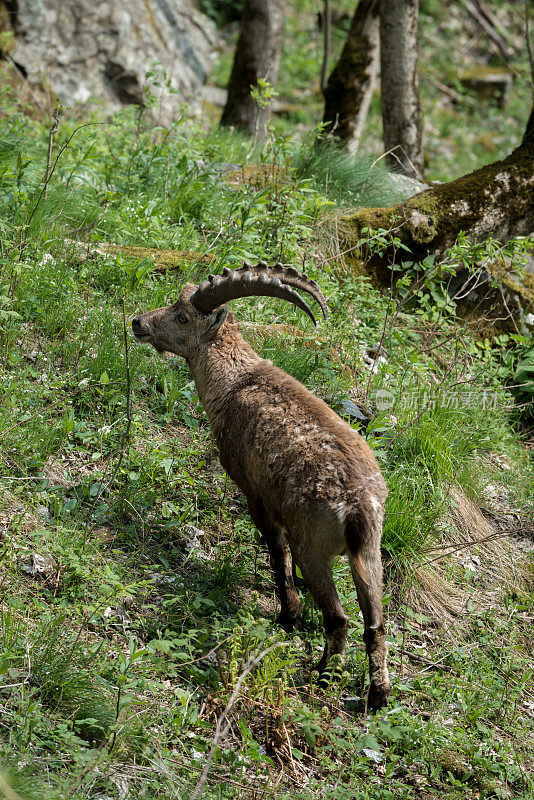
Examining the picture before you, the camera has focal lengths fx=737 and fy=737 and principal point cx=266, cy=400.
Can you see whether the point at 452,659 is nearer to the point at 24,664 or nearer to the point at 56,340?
the point at 24,664

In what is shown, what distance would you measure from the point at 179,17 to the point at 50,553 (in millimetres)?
13617

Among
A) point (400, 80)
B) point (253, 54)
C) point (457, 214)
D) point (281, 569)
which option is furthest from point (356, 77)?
point (281, 569)

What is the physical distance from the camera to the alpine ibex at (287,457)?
4016 mm

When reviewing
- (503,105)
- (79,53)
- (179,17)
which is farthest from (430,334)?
(503,105)

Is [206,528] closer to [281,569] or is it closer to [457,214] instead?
[281,569]

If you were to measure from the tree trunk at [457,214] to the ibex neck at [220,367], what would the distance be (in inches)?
114

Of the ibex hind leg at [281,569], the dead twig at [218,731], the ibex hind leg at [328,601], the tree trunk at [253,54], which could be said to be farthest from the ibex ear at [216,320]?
the tree trunk at [253,54]

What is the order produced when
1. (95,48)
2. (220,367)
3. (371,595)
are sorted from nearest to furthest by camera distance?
1. (371,595)
2. (220,367)
3. (95,48)

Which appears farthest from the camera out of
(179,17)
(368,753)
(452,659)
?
(179,17)

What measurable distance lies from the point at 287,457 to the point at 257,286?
4.21 ft

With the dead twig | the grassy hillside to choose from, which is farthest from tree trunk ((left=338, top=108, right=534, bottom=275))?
the dead twig

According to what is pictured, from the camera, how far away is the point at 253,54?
11719 mm

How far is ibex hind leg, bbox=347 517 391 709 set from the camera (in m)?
3.94

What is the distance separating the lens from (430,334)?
7.21m
